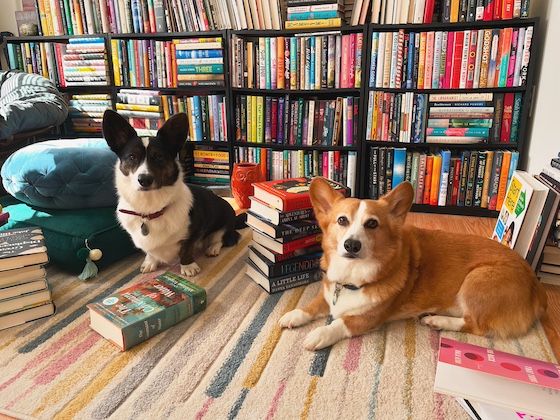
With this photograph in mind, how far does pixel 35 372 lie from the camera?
1182 mm

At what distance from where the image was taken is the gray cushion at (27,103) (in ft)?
7.82

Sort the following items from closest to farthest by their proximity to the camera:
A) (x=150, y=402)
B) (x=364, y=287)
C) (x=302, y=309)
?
(x=150, y=402) → (x=364, y=287) → (x=302, y=309)

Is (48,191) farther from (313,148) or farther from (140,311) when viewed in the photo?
(313,148)

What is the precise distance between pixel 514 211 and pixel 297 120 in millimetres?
1542

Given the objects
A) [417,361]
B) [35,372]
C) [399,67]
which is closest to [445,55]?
[399,67]

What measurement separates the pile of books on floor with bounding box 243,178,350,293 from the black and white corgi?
290 millimetres

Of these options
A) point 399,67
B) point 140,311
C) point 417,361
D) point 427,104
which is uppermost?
point 399,67

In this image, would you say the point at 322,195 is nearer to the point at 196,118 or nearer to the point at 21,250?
the point at 21,250

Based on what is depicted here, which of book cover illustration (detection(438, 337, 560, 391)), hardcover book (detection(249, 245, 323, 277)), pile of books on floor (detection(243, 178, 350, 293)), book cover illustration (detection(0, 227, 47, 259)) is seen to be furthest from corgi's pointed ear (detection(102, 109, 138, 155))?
book cover illustration (detection(438, 337, 560, 391))

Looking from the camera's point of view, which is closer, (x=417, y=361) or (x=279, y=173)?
(x=417, y=361)

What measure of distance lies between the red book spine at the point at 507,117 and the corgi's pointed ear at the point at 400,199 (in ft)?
5.17

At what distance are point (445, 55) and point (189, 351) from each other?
7.44ft

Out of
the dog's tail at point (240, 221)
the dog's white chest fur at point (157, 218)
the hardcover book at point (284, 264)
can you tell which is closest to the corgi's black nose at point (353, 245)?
the hardcover book at point (284, 264)

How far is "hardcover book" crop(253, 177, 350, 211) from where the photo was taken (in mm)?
1569
